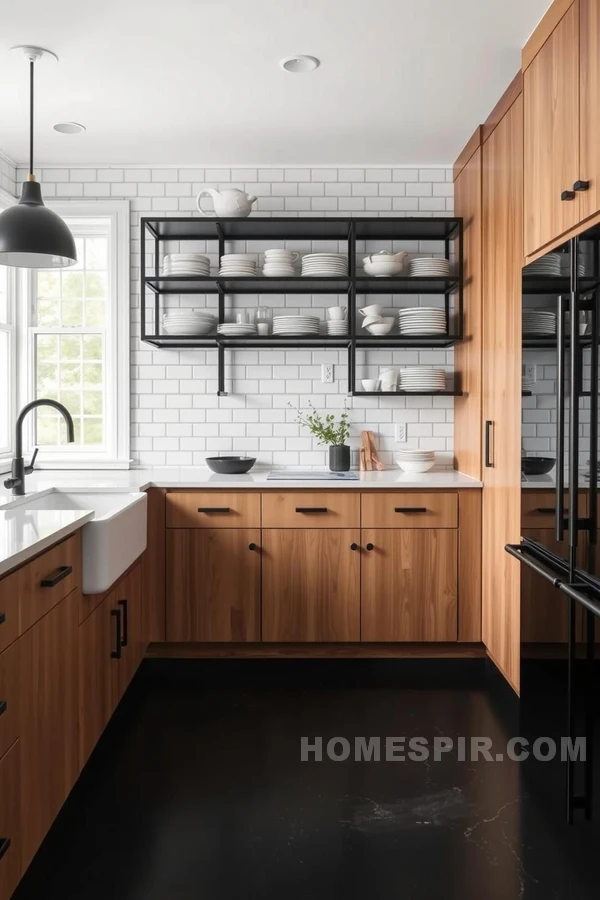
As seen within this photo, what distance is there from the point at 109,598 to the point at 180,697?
32.9 inches

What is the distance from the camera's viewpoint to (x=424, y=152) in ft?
12.9

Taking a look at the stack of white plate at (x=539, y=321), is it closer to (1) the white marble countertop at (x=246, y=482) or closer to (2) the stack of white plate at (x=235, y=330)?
(1) the white marble countertop at (x=246, y=482)

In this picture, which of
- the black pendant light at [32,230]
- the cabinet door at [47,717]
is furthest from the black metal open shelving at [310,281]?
the cabinet door at [47,717]

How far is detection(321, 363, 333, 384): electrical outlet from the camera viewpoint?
4152 millimetres

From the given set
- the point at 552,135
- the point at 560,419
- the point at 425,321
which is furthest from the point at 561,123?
the point at 425,321

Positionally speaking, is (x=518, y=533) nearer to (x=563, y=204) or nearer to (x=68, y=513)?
(x=563, y=204)

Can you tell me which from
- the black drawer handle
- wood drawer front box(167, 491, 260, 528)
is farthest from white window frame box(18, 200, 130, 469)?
the black drawer handle

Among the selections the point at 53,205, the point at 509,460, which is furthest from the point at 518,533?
the point at 53,205

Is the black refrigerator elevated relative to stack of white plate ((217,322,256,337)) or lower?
lower

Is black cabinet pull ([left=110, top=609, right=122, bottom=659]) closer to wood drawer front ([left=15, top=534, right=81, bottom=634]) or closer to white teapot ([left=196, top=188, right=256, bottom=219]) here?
wood drawer front ([left=15, top=534, right=81, bottom=634])

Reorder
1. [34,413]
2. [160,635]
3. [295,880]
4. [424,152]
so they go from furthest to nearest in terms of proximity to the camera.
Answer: [34,413] < [424,152] < [160,635] < [295,880]

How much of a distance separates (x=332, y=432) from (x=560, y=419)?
6.11 ft

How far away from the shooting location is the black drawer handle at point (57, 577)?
191cm

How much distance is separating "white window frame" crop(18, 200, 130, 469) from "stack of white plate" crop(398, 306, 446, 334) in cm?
166
